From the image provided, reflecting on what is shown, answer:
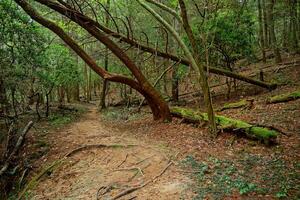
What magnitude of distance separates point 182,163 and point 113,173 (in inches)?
74.5

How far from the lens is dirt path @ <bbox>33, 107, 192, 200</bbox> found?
6.99 meters

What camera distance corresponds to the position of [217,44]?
52.9 ft

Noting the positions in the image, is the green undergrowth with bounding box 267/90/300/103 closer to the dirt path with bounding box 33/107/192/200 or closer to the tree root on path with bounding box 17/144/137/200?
the dirt path with bounding box 33/107/192/200

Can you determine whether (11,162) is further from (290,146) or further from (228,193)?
(290,146)

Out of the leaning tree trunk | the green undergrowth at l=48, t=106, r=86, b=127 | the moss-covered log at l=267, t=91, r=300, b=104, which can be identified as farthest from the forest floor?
the green undergrowth at l=48, t=106, r=86, b=127

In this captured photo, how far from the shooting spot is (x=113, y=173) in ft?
26.9

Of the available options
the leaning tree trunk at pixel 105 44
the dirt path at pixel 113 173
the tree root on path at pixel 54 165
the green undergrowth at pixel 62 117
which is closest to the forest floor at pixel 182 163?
the dirt path at pixel 113 173

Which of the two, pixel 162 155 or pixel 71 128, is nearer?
pixel 162 155

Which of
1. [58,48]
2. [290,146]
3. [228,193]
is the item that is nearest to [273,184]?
[228,193]

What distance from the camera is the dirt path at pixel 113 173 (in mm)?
A: 6991

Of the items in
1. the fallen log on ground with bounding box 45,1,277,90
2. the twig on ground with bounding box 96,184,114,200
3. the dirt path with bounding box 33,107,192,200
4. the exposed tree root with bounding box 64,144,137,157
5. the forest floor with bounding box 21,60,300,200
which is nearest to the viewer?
the forest floor with bounding box 21,60,300,200

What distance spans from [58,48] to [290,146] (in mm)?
14106

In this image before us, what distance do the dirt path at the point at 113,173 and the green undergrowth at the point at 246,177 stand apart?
434mm

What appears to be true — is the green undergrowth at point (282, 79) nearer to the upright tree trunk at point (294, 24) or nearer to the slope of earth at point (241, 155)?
the slope of earth at point (241, 155)
